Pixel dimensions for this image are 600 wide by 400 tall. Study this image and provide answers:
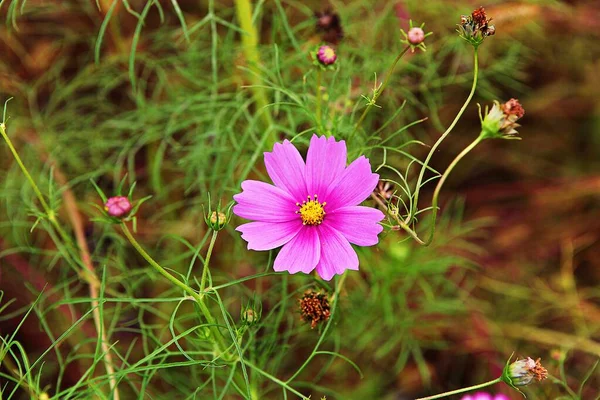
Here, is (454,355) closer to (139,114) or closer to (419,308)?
(419,308)

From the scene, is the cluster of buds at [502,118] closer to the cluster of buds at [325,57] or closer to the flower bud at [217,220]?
the cluster of buds at [325,57]

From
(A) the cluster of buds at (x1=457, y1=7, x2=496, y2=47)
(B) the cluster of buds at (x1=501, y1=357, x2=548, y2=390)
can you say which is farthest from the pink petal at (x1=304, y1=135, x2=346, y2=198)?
(B) the cluster of buds at (x1=501, y1=357, x2=548, y2=390)

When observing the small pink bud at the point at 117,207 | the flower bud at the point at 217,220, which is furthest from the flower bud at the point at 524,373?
the small pink bud at the point at 117,207

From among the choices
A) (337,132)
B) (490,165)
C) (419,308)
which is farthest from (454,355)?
(337,132)

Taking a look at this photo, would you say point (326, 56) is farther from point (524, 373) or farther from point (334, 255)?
point (524, 373)

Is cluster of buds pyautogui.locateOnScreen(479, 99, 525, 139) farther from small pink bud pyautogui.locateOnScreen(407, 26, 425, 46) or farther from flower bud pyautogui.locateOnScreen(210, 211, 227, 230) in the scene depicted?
flower bud pyautogui.locateOnScreen(210, 211, 227, 230)

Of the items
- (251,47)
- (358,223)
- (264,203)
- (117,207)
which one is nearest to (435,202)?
(358,223)
